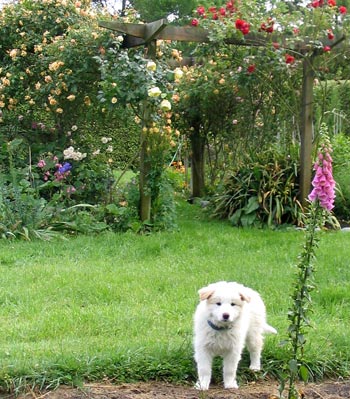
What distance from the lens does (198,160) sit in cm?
1118

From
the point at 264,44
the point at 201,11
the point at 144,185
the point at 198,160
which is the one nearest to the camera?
the point at 144,185

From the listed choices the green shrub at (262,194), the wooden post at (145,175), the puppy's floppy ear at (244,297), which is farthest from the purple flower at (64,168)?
the puppy's floppy ear at (244,297)

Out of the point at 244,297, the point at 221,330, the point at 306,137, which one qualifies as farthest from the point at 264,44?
the point at 221,330

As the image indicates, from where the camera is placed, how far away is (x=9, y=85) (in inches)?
367

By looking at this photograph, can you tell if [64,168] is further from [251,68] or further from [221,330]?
[221,330]

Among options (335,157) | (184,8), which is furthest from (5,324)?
(184,8)

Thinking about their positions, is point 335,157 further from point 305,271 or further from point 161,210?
point 305,271

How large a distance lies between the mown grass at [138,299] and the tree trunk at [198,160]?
3311mm

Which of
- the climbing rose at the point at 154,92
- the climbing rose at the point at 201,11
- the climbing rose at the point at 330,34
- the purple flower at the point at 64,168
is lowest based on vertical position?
the purple flower at the point at 64,168

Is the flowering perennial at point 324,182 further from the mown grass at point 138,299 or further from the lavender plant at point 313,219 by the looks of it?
the mown grass at point 138,299

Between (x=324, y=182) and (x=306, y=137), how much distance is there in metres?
5.56

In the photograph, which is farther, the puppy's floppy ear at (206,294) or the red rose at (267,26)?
the red rose at (267,26)

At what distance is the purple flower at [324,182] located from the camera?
3008mm

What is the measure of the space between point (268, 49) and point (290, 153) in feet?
5.11
